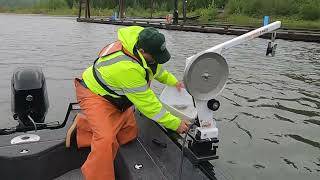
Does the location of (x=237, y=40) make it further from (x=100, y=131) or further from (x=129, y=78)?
(x=100, y=131)

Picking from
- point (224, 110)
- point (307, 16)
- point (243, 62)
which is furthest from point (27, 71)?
point (307, 16)

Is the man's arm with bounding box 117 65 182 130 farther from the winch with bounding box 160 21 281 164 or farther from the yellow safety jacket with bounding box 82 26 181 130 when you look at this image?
the winch with bounding box 160 21 281 164

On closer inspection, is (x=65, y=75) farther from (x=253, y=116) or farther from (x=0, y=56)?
(x=253, y=116)

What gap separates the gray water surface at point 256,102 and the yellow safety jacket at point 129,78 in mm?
2168

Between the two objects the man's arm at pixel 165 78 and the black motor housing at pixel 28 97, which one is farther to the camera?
the black motor housing at pixel 28 97

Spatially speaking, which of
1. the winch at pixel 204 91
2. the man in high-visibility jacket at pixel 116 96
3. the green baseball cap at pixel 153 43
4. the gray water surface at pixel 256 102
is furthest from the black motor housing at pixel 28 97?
the gray water surface at pixel 256 102

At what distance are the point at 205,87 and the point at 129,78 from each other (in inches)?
24.3

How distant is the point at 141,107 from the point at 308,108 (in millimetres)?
5336

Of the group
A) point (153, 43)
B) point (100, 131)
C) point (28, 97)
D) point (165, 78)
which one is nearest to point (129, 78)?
point (153, 43)

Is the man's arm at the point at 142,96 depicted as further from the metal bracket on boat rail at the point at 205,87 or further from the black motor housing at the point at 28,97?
the black motor housing at the point at 28,97

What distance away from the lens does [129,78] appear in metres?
3.09

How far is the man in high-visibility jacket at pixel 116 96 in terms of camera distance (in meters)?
3.06

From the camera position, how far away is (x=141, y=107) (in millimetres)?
3166

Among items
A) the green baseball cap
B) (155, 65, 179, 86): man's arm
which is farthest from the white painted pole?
(155, 65, 179, 86): man's arm
